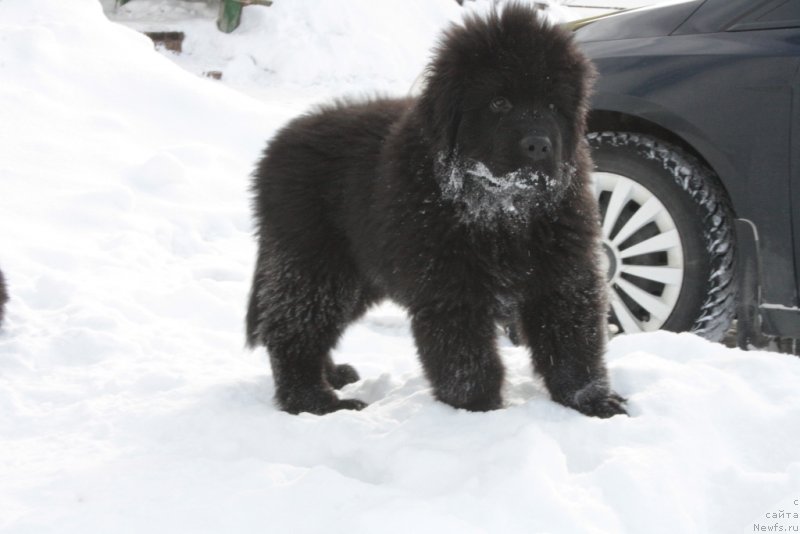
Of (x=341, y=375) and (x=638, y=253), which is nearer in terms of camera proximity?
(x=638, y=253)

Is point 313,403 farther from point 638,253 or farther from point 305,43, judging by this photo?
point 305,43

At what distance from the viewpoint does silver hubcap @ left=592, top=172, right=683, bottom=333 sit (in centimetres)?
Answer: 359

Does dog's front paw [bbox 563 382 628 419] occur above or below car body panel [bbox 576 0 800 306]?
below

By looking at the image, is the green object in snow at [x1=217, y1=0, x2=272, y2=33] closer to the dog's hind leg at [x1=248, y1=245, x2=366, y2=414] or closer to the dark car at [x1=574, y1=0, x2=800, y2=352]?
the dark car at [x1=574, y1=0, x2=800, y2=352]

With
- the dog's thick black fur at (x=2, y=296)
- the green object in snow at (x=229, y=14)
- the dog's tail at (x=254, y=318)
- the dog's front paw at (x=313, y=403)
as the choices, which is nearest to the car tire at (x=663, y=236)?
the dog's front paw at (x=313, y=403)

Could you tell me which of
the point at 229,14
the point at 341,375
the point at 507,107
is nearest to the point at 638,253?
the point at 507,107

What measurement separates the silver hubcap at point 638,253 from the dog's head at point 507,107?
0.84 m

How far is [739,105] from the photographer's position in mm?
3332

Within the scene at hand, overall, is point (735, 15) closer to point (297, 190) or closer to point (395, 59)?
point (297, 190)

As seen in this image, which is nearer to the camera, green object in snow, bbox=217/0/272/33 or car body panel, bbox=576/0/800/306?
car body panel, bbox=576/0/800/306

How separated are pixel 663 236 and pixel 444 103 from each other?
1.25 meters

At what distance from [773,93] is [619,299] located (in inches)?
41.1

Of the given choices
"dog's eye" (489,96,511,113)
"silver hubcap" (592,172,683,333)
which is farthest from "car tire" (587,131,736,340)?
"dog's eye" (489,96,511,113)

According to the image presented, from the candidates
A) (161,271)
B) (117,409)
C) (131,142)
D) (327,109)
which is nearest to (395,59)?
(131,142)
